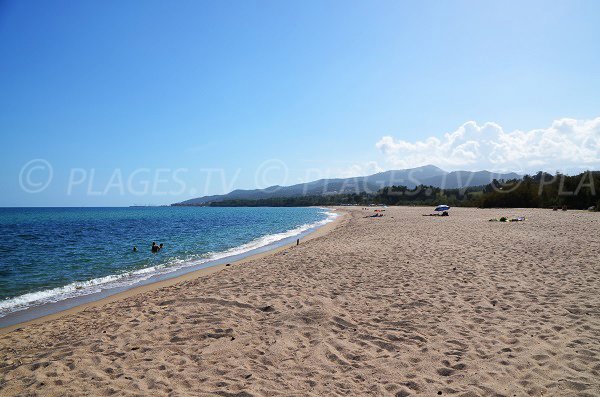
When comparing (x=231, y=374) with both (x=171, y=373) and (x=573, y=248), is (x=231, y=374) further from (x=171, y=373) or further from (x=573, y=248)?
(x=573, y=248)

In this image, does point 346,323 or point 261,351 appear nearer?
point 261,351

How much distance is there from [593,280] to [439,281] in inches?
140

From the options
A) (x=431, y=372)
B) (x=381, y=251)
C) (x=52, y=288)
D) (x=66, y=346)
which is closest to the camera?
(x=431, y=372)

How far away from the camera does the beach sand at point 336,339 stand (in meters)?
4.04

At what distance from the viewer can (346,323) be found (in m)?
5.97

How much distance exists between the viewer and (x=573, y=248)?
12.5 metres

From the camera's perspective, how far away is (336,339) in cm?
531

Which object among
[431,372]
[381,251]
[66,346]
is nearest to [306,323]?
[431,372]

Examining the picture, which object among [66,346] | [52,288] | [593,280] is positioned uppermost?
[593,280]

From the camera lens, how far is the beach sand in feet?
13.3

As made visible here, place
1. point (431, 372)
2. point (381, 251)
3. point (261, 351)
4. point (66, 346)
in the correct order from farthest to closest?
point (381, 251)
point (66, 346)
point (261, 351)
point (431, 372)

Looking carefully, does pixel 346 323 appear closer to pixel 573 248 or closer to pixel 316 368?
pixel 316 368

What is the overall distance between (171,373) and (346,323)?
9.81 ft

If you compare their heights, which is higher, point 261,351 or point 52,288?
point 261,351
